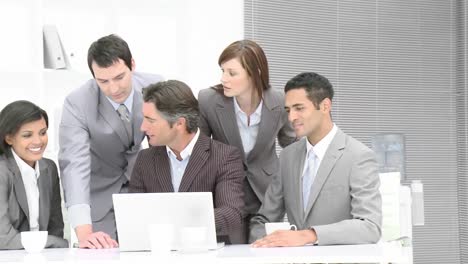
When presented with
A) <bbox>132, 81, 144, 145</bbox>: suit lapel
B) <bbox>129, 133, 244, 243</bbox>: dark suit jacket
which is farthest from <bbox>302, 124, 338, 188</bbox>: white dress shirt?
<bbox>132, 81, 144, 145</bbox>: suit lapel

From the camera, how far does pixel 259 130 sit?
3.67 m

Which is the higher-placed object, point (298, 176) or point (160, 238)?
point (298, 176)

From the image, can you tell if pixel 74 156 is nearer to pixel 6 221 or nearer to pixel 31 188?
pixel 31 188

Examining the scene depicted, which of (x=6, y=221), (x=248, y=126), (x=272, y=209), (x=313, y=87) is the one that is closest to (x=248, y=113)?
(x=248, y=126)

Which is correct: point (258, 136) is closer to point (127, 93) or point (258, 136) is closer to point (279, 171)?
point (279, 171)

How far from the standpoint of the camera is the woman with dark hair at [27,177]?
346 cm

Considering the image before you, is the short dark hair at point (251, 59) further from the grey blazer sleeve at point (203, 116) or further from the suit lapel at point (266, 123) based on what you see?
the grey blazer sleeve at point (203, 116)

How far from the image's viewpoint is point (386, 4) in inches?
265

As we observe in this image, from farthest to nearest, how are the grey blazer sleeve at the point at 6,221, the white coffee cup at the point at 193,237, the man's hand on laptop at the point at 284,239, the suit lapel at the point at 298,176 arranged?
the suit lapel at the point at 298,176, the grey blazer sleeve at the point at 6,221, the man's hand on laptop at the point at 284,239, the white coffee cup at the point at 193,237

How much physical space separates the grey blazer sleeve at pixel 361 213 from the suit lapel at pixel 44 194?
3.96ft

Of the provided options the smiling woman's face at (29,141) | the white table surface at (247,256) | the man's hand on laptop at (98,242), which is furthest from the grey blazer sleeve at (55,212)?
the white table surface at (247,256)

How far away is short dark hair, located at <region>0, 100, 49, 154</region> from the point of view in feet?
11.8

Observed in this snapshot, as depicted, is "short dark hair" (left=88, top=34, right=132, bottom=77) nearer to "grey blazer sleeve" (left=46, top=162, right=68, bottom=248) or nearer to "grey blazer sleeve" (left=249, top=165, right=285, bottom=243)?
"grey blazer sleeve" (left=46, top=162, right=68, bottom=248)

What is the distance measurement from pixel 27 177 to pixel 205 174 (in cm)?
79
